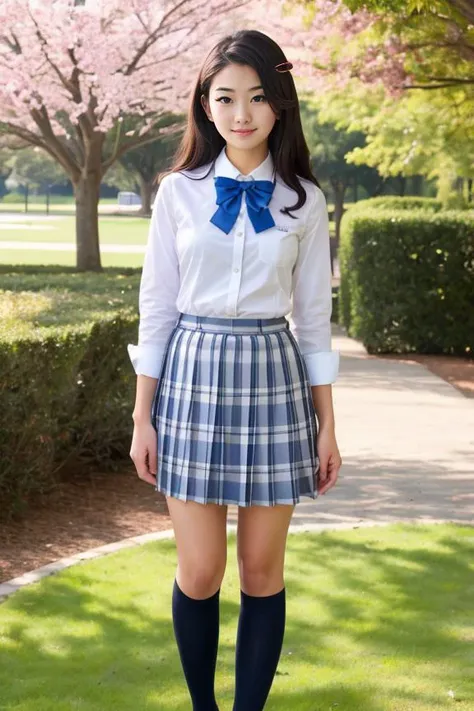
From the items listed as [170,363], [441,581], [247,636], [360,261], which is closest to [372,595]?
[441,581]

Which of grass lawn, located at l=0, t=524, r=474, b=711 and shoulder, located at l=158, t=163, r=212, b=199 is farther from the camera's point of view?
grass lawn, located at l=0, t=524, r=474, b=711

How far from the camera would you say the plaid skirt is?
301 cm

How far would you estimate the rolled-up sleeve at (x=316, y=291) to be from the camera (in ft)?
10.2

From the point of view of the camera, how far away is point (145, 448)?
3109mm

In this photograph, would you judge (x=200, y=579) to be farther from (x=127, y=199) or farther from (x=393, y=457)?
(x=127, y=199)

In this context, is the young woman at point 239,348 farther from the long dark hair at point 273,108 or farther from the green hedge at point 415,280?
the green hedge at point 415,280

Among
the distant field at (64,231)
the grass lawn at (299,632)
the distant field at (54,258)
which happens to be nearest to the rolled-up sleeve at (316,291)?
the grass lawn at (299,632)

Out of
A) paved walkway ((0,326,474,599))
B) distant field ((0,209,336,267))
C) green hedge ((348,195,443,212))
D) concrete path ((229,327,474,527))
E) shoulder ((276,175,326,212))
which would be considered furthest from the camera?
distant field ((0,209,336,267))

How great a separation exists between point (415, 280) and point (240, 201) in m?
10.5

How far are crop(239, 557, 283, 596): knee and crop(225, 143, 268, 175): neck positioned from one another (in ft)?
3.23

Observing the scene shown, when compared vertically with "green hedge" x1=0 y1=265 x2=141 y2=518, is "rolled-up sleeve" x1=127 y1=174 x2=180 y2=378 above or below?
above

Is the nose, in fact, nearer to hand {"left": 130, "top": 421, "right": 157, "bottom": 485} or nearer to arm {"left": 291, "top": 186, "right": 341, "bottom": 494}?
arm {"left": 291, "top": 186, "right": 341, "bottom": 494}

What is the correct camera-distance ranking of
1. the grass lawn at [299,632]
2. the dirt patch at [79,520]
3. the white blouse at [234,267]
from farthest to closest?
the dirt patch at [79,520] → the grass lawn at [299,632] → the white blouse at [234,267]

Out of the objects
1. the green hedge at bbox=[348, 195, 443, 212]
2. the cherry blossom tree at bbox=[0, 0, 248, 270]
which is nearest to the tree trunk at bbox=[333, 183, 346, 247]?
the green hedge at bbox=[348, 195, 443, 212]
